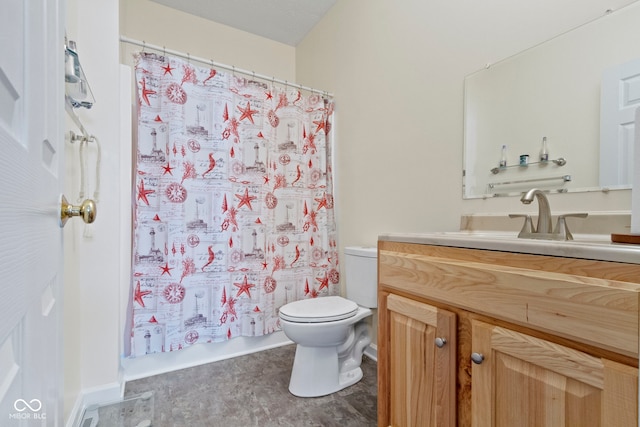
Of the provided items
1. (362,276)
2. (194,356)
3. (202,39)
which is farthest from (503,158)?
(202,39)

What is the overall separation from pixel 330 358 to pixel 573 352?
1.21m

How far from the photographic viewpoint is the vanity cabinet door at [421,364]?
85 centimetres

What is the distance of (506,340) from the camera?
71 cm

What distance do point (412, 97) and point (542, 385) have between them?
1.46m

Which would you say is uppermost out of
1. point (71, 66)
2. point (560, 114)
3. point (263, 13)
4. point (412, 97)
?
point (263, 13)

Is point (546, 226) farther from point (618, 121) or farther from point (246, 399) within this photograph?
point (246, 399)

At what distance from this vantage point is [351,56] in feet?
7.02

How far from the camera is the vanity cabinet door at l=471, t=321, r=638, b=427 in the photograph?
1.79 feet

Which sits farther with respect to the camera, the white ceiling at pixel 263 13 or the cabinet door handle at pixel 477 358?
the white ceiling at pixel 263 13

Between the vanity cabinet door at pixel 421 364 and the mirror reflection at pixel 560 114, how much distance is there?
2.36 ft

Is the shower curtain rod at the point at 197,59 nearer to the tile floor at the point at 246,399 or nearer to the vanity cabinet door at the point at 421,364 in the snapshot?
the vanity cabinet door at the point at 421,364

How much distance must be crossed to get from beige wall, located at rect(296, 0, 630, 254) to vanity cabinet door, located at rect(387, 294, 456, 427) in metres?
0.63

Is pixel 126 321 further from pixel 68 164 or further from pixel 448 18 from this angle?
pixel 448 18

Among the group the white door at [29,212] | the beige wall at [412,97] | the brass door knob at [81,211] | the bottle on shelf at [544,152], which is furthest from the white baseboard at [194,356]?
the bottle on shelf at [544,152]
